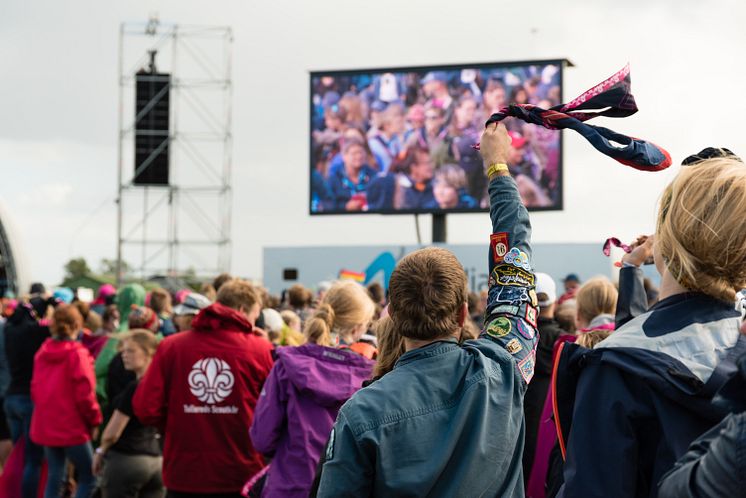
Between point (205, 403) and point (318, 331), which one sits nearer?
point (318, 331)

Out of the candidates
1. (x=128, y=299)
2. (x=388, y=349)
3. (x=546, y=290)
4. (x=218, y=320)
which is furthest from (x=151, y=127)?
(x=388, y=349)

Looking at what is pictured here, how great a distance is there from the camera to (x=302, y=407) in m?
4.53

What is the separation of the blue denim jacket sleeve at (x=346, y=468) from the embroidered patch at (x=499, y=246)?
0.63 meters

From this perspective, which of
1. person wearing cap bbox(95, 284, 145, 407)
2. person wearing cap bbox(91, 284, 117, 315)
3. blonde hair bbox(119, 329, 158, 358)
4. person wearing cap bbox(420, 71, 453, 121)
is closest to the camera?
blonde hair bbox(119, 329, 158, 358)

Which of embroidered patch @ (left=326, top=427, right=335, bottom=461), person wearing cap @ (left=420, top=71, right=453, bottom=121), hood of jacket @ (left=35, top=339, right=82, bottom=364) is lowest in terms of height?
hood of jacket @ (left=35, top=339, right=82, bottom=364)

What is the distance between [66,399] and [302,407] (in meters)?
3.66

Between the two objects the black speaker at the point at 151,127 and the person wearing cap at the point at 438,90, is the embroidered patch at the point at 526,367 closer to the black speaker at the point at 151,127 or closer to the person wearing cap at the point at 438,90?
the person wearing cap at the point at 438,90

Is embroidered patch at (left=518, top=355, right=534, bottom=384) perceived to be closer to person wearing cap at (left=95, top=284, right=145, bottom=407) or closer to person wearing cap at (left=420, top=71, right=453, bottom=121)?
person wearing cap at (left=95, top=284, right=145, bottom=407)

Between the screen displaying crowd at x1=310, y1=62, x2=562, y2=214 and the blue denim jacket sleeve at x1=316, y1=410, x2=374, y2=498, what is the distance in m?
19.8

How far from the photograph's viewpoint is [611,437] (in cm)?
191

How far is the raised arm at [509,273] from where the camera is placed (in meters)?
2.61

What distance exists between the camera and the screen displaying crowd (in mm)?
21953

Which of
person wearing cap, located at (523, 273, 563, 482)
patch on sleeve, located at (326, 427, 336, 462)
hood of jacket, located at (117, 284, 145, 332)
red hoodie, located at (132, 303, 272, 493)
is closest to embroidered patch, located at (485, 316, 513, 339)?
patch on sleeve, located at (326, 427, 336, 462)

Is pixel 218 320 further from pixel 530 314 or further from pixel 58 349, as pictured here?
pixel 530 314
